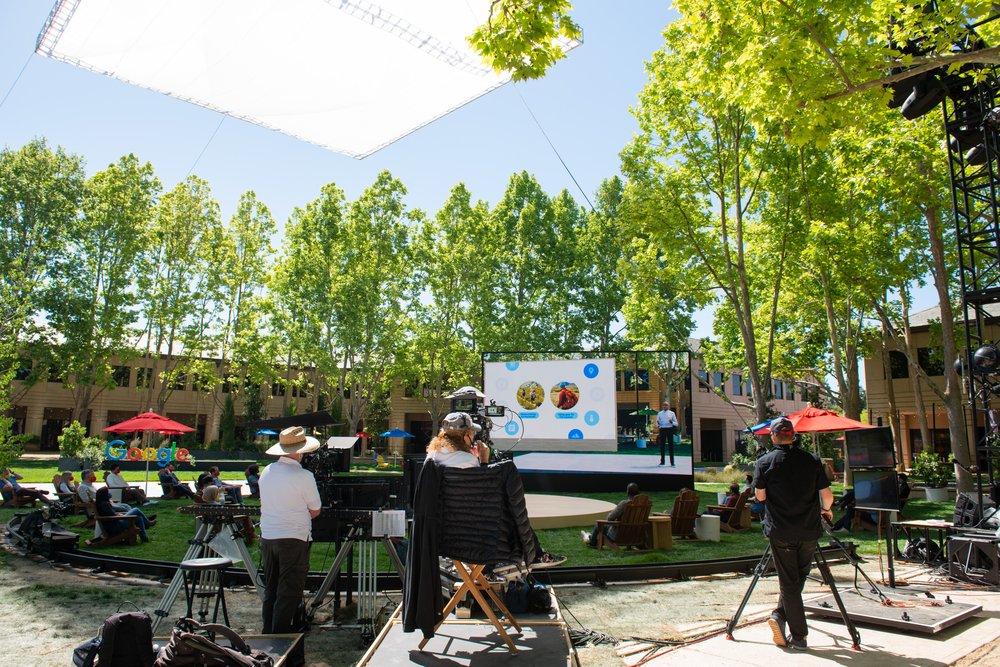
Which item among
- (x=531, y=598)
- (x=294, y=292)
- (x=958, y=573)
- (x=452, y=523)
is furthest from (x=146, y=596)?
(x=294, y=292)

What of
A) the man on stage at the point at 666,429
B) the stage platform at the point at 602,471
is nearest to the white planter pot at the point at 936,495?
the stage platform at the point at 602,471

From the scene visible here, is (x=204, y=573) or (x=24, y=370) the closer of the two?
(x=204, y=573)

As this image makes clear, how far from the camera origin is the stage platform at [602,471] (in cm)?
1923

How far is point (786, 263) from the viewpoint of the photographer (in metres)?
19.5

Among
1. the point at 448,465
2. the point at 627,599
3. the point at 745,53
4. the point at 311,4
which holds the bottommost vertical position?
the point at 627,599

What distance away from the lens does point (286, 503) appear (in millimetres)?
4898

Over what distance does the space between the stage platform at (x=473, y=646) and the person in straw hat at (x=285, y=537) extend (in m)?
0.83

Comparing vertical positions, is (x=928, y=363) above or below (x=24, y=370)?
below

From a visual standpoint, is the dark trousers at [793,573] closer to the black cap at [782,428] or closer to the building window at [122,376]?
the black cap at [782,428]

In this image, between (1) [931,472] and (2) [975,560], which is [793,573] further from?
(1) [931,472]

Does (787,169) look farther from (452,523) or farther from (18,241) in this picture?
(18,241)

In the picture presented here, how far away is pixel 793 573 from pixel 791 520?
0.41 metres

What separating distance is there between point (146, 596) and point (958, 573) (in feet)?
31.2

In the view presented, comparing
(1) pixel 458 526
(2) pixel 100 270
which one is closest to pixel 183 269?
(2) pixel 100 270
